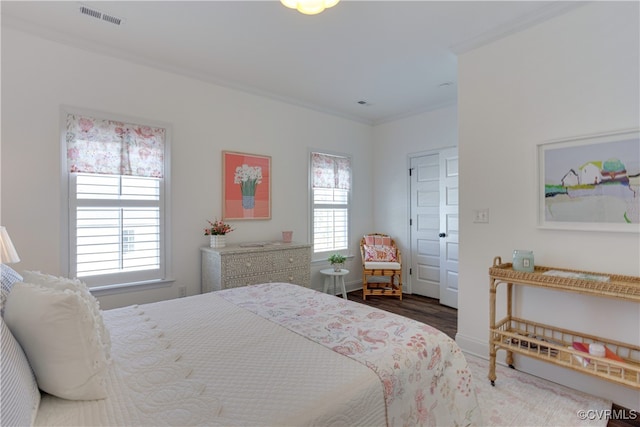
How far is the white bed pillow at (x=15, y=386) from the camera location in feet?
2.52

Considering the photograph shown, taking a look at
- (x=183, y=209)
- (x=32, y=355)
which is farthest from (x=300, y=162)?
(x=32, y=355)

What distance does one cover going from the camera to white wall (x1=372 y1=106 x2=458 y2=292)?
175 inches

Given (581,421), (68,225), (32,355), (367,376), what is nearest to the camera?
(32,355)

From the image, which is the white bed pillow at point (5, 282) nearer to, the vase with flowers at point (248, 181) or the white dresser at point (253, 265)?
the white dresser at point (253, 265)

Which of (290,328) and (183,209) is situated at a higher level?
(183,209)

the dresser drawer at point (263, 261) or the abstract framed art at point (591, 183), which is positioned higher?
the abstract framed art at point (591, 183)

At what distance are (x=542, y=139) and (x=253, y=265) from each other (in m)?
2.82

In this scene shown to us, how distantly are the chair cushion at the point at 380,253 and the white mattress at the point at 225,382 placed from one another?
10.6ft

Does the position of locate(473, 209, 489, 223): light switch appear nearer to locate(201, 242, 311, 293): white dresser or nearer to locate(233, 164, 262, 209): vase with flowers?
locate(201, 242, 311, 293): white dresser

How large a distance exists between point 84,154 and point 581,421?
4155mm

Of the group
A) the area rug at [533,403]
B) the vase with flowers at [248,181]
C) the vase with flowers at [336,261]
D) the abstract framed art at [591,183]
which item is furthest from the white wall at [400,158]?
the area rug at [533,403]

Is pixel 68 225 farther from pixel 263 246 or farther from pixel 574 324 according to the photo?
pixel 574 324

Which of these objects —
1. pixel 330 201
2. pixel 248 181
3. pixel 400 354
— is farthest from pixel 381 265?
pixel 400 354

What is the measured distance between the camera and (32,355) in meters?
0.99
